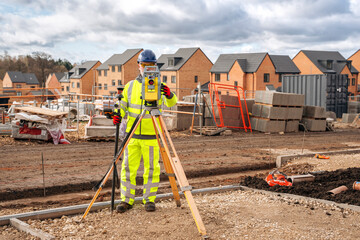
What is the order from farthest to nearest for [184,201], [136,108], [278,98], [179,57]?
[179,57], [278,98], [184,201], [136,108]

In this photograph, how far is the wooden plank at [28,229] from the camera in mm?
4940

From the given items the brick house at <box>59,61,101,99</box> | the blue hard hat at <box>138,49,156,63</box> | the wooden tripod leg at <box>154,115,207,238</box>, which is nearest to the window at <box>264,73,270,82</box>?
the brick house at <box>59,61,101,99</box>

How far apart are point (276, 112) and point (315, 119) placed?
9.37ft

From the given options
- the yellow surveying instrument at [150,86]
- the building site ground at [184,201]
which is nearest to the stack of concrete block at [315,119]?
the building site ground at [184,201]

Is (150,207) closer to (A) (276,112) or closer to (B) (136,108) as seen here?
(B) (136,108)

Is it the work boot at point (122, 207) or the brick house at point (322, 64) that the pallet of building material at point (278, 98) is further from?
the brick house at point (322, 64)

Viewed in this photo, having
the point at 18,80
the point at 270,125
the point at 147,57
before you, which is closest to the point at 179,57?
the point at 270,125

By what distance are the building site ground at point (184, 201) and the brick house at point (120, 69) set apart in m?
49.9

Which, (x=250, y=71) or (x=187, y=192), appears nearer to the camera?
(x=187, y=192)

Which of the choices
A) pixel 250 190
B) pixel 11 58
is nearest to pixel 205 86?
pixel 250 190

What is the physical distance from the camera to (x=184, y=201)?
6.67m

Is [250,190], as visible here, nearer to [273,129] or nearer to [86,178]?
[86,178]

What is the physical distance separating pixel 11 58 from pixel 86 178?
377 feet

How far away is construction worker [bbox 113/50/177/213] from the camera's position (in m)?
6.00
